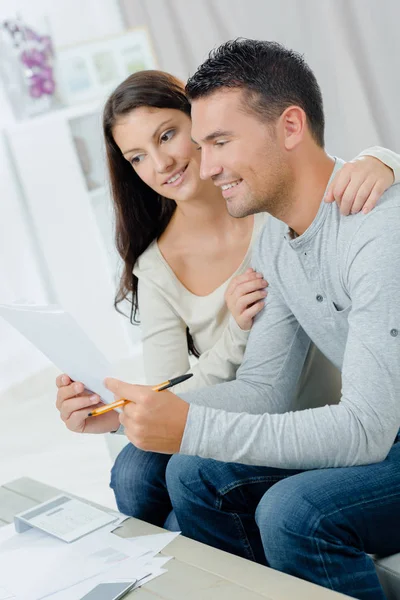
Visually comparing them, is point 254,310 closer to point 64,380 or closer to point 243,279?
point 243,279

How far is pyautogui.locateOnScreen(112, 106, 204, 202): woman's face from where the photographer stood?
1.73 m

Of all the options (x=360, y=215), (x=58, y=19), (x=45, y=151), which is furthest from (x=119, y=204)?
(x=58, y=19)

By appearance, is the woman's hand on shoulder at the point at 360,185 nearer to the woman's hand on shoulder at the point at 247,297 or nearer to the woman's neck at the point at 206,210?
the woman's hand on shoulder at the point at 247,297

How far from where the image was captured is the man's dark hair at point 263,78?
4.47 feet

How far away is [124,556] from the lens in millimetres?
1178

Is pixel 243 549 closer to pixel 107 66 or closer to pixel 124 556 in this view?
pixel 124 556

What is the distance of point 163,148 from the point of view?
1.75 meters

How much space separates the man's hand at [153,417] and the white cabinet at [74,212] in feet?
8.29

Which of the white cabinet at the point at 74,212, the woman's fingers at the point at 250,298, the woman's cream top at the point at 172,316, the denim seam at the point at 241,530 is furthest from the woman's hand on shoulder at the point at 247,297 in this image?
the white cabinet at the point at 74,212

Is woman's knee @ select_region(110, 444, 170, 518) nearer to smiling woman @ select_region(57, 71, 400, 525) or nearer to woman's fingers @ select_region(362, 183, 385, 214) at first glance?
smiling woman @ select_region(57, 71, 400, 525)

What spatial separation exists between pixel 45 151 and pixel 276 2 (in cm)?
128

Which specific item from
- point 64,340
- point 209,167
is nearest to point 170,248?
point 209,167

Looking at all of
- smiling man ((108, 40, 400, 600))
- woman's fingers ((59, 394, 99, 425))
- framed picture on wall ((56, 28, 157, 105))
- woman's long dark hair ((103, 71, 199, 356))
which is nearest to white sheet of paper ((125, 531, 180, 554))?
smiling man ((108, 40, 400, 600))

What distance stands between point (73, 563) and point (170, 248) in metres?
0.87
